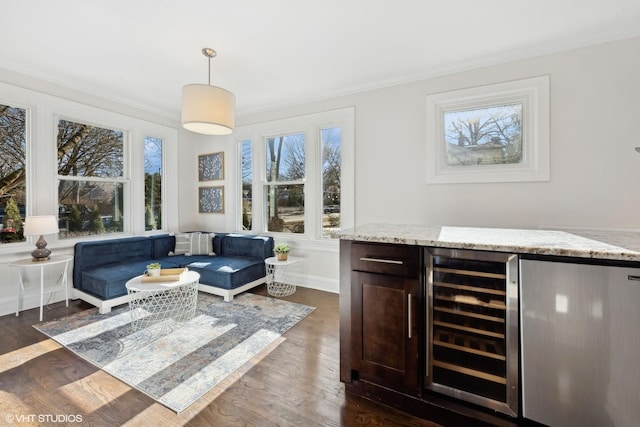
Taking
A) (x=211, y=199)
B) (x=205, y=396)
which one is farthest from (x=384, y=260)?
(x=211, y=199)

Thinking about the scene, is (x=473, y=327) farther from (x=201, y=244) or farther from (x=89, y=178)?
(x=89, y=178)

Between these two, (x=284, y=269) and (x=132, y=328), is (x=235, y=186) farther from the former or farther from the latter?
(x=132, y=328)

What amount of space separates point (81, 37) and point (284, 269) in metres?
3.31

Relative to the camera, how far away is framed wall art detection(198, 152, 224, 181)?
479cm

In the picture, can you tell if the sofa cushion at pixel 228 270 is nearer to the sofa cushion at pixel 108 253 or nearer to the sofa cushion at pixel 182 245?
the sofa cushion at pixel 182 245

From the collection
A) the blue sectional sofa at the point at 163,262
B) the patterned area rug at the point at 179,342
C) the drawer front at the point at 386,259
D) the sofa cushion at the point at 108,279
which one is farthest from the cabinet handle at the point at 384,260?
the sofa cushion at the point at 108,279

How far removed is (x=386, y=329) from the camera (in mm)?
1660

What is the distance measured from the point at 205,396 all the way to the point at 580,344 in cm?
207

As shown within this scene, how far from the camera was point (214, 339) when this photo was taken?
2.45 m

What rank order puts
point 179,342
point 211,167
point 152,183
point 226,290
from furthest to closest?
1. point 211,167
2. point 152,183
3. point 226,290
4. point 179,342

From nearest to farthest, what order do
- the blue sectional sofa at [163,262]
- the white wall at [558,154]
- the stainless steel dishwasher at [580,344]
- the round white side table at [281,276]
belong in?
the stainless steel dishwasher at [580,344]
the white wall at [558,154]
the blue sectional sofa at [163,262]
the round white side table at [281,276]

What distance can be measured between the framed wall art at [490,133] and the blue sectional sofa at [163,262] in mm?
Result: 2570

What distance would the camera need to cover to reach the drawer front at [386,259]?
160 cm

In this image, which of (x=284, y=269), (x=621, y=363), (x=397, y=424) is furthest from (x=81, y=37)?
(x=621, y=363)
